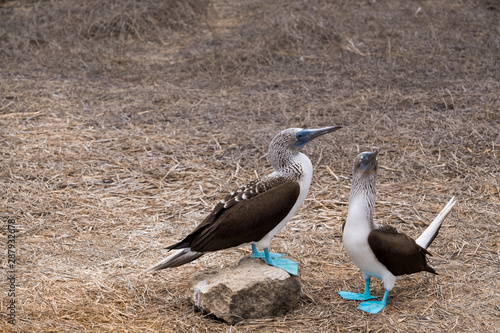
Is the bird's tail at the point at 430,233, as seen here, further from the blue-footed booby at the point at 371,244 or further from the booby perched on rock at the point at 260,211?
the booby perched on rock at the point at 260,211

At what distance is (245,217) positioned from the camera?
3604mm

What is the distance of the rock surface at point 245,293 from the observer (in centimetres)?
343

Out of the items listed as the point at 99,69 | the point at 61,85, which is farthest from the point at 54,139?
the point at 99,69

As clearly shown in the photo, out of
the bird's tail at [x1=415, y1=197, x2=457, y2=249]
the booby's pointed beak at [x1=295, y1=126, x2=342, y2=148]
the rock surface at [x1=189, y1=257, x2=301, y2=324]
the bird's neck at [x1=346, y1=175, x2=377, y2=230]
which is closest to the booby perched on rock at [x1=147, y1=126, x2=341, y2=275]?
the booby's pointed beak at [x1=295, y1=126, x2=342, y2=148]

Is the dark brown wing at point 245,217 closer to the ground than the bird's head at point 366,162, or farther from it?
closer to the ground

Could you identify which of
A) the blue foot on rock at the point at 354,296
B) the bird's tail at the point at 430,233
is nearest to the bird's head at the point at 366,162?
the bird's tail at the point at 430,233

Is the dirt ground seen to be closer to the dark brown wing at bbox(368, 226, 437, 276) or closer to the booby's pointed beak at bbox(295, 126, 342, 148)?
the dark brown wing at bbox(368, 226, 437, 276)

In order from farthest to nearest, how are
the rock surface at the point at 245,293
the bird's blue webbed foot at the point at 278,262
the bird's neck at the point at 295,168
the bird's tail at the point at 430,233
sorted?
the bird's tail at the point at 430,233 < the bird's neck at the point at 295,168 < the bird's blue webbed foot at the point at 278,262 < the rock surface at the point at 245,293

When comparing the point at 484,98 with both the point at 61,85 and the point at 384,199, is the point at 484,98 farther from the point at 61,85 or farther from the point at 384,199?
the point at 61,85

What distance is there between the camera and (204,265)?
424 centimetres

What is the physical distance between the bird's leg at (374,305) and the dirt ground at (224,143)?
4 centimetres

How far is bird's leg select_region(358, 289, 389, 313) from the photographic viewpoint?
11.5ft

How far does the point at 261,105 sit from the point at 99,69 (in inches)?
115

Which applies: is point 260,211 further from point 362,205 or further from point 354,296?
point 354,296
